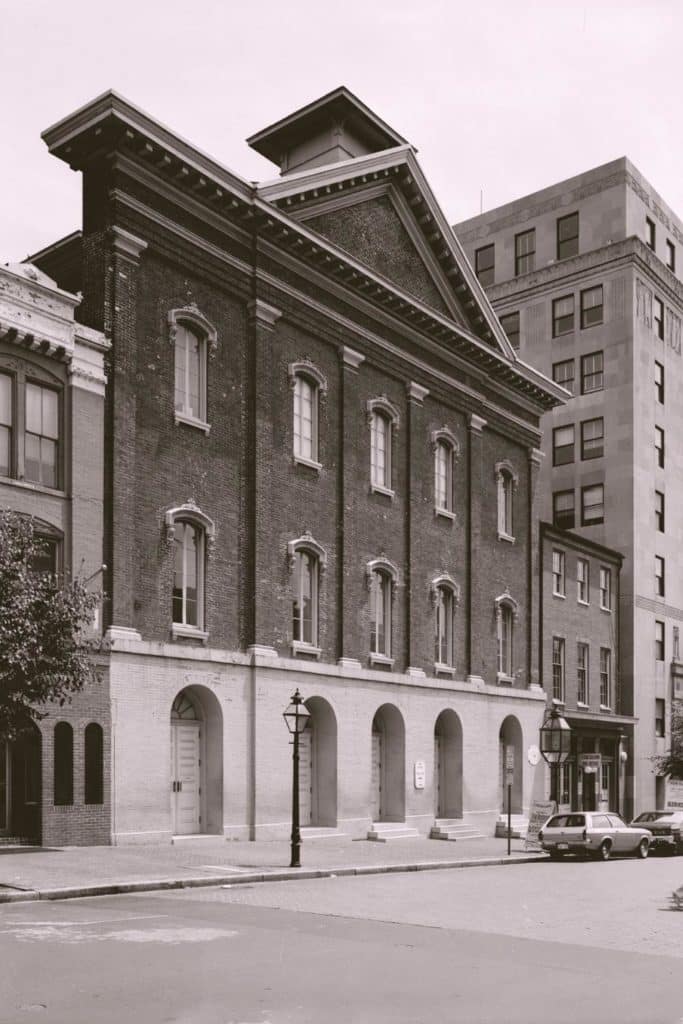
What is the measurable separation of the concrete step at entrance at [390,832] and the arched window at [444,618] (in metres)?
4.90

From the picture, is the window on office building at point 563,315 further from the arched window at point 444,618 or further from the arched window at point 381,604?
the arched window at point 381,604

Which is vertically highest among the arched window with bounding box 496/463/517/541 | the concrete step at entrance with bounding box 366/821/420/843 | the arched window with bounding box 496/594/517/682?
the arched window with bounding box 496/463/517/541

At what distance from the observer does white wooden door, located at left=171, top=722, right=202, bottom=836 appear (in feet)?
92.8

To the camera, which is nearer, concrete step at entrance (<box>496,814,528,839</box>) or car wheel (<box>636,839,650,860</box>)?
car wheel (<box>636,839,650,860</box>)

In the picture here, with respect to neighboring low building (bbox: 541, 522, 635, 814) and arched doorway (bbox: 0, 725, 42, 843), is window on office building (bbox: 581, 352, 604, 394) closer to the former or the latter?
neighboring low building (bbox: 541, 522, 635, 814)

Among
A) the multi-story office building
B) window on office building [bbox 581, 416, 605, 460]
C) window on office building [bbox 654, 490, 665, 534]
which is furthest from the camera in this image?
window on office building [bbox 654, 490, 665, 534]

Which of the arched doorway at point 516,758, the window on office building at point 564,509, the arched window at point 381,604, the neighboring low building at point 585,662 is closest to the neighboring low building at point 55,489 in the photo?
→ the arched window at point 381,604

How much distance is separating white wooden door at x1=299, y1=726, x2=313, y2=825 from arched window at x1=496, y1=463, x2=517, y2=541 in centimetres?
1195

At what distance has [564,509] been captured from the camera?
54375 mm

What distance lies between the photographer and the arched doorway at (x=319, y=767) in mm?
32438

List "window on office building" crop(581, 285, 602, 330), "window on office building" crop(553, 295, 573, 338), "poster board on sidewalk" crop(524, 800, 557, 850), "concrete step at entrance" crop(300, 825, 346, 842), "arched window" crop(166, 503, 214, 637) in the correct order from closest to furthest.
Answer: "arched window" crop(166, 503, 214, 637) → "concrete step at entrance" crop(300, 825, 346, 842) → "poster board on sidewalk" crop(524, 800, 557, 850) → "window on office building" crop(581, 285, 602, 330) → "window on office building" crop(553, 295, 573, 338)

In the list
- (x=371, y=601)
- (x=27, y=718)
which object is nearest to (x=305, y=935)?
(x=27, y=718)

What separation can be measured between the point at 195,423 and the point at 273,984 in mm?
19284

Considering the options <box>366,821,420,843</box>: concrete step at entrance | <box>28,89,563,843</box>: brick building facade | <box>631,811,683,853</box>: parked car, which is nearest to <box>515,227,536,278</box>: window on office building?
<box>28,89,563,843</box>: brick building facade
